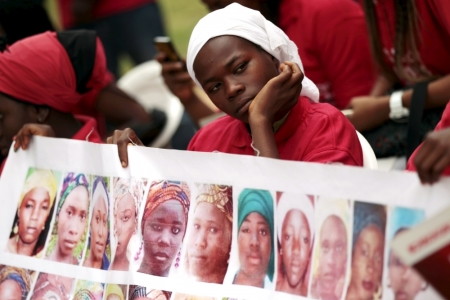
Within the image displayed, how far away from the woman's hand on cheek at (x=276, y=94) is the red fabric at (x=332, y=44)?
913 millimetres

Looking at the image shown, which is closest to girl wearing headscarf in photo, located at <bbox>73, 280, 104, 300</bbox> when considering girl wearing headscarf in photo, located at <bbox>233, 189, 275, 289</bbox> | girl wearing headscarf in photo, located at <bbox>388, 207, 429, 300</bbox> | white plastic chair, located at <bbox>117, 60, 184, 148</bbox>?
girl wearing headscarf in photo, located at <bbox>233, 189, 275, 289</bbox>

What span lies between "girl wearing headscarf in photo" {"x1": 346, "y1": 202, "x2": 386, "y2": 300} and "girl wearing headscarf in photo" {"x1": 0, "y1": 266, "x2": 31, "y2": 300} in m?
0.79

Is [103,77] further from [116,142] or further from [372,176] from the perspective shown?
[372,176]

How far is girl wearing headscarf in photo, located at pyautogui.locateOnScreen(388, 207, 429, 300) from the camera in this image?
4.35ft

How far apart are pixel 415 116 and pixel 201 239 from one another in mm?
855

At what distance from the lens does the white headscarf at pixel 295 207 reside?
1.46 metres

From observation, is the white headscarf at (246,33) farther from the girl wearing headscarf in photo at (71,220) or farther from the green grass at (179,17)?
the green grass at (179,17)

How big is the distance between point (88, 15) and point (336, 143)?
305 centimetres

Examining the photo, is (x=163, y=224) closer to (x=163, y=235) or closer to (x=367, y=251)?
(x=163, y=235)

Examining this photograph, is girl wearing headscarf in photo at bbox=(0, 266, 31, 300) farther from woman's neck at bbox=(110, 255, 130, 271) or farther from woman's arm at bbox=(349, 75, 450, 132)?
woman's arm at bbox=(349, 75, 450, 132)

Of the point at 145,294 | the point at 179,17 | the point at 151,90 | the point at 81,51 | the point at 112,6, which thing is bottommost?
the point at 145,294

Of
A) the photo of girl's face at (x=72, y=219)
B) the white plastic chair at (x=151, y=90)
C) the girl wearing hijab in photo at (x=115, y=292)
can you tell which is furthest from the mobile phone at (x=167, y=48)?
the girl wearing hijab in photo at (x=115, y=292)

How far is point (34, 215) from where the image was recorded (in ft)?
6.13

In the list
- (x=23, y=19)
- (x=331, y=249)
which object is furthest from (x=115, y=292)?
(x=23, y=19)
